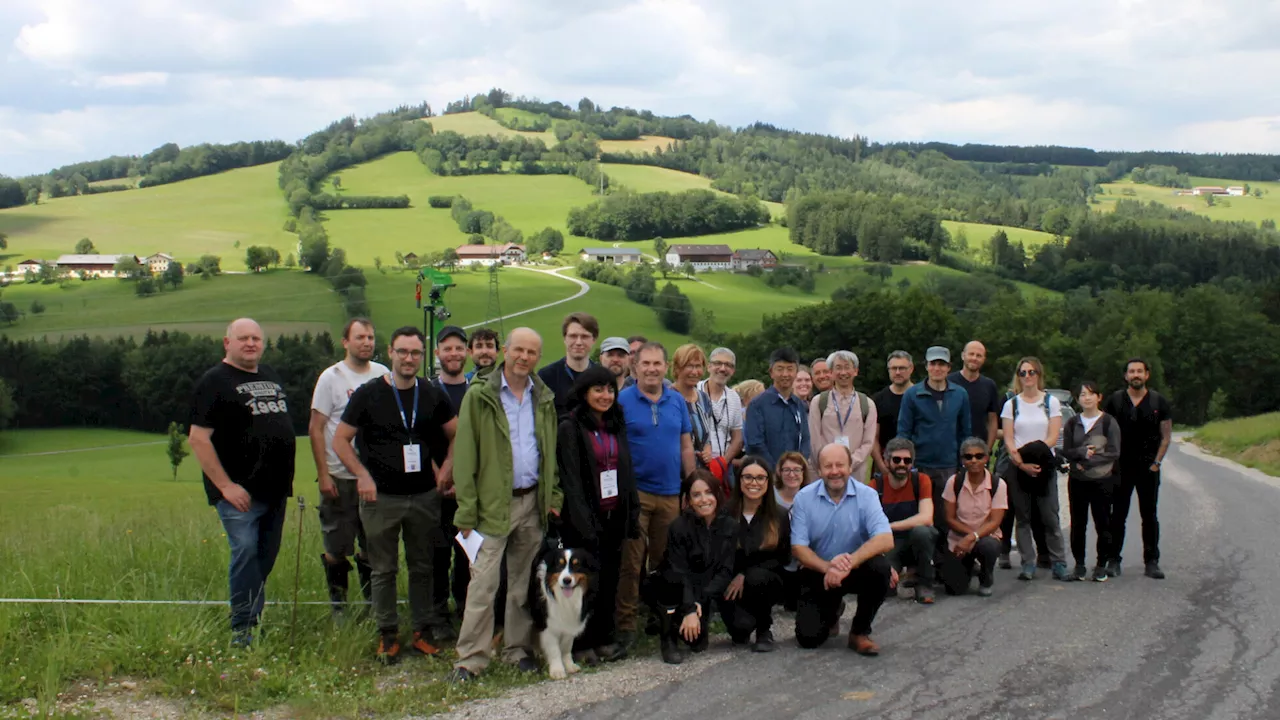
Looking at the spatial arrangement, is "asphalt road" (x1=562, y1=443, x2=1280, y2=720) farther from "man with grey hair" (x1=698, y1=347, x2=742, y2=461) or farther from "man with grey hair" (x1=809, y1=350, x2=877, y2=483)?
"man with grey hair" (x1=698, y1=347, x2=742, y2=461)

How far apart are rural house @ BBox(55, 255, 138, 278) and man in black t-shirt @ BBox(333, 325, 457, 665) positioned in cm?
9259

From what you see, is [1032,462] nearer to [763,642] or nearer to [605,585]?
[763,642]

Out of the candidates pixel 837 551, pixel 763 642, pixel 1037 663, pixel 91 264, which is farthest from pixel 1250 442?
pixel 91 264

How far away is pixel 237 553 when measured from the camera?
5.98m

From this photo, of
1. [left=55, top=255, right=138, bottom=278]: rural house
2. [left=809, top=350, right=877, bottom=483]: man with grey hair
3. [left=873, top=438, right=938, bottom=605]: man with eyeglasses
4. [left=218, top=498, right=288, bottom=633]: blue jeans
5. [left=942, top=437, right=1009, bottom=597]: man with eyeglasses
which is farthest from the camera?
[left=55, top=255, right=138, bottom=278]: rural house

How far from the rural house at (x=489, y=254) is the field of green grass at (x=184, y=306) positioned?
15414 millimetres

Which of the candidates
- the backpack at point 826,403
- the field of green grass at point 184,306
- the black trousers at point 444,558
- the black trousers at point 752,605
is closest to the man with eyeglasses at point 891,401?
the backpack at point 826,403

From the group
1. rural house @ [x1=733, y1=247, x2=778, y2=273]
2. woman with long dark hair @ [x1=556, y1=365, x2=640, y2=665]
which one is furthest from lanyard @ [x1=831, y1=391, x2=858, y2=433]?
rural house @ [x1=733, y1=247, x2=778, y2=273]

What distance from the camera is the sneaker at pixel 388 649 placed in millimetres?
6000

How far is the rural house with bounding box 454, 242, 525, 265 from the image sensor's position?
9350 centimetres

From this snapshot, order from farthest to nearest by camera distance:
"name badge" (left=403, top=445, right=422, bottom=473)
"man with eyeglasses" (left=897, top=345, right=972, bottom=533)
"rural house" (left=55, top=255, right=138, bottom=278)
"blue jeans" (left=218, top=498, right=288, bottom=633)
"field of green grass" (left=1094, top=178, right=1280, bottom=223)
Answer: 1. "field of green grass" (left=1094, top=178, right=1280, bottom=223)
2. "rural house" (left=55, top=255, right=138, bottom=278)
3. "man with eyeglasses" (left=897, top=345, right=972, bottom=533)
4. "name badge" (left=403, top=445, right=422, bottom=473)
5. "blue jeans" (left=218, top=498, right=288, bottom=633)

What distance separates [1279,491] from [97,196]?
435 feet

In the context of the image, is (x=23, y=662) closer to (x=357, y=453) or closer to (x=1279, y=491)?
(x=357, y=453)

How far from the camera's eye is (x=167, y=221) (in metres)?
111
